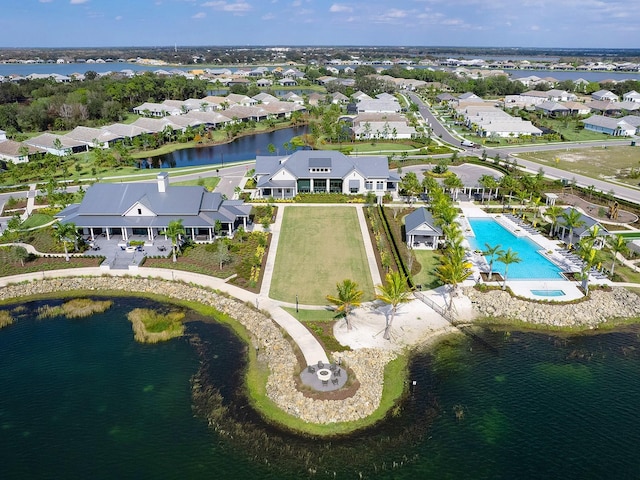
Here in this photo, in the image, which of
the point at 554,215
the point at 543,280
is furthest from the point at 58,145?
the point at 543,280

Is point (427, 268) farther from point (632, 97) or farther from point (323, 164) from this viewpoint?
point (632, 97)

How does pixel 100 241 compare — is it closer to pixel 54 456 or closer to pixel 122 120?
pixel 54 456

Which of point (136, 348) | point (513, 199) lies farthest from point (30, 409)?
point (513, 199)

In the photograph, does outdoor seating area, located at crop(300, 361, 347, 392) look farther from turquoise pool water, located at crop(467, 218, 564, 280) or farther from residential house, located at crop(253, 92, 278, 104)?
residential house, located at crop(253, 92, 278, 104)

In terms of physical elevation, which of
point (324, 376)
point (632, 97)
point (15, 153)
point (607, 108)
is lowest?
point (324, 376)

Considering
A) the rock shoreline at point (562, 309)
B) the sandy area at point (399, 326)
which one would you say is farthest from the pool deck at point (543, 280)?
the sandy area at point (399, 326)

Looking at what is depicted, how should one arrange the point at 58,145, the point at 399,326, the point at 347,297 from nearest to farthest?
the point at 347,297 < the point at 399,326 < the point at 58,145

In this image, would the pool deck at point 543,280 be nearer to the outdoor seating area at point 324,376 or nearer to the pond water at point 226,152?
the outdoor seating area at point 324,376
